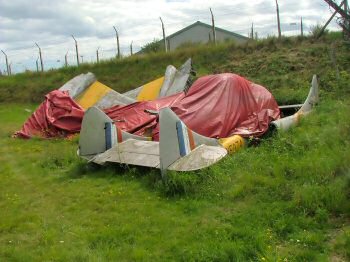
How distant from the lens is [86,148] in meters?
8.44

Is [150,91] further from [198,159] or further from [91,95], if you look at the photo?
[198,159]

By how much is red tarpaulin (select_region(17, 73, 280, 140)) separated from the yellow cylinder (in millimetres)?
398

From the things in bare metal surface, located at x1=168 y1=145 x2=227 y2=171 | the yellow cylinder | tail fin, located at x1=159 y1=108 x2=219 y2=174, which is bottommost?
the yellow cylinder

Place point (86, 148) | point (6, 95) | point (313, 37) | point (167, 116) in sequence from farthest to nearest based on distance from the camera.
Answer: point (6, 95)
point (313, 37)
point (86, 148)
point (167, 116)

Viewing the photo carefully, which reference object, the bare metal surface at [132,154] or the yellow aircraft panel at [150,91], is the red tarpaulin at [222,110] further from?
the yellow aircraft panel at [150,91]

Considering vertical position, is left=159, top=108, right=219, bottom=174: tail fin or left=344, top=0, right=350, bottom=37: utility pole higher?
left=344, top=0, right=350, bottom=37: utility pole

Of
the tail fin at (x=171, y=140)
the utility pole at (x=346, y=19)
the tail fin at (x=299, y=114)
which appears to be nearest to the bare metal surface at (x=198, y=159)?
the tail fin at (x=171, y=140)

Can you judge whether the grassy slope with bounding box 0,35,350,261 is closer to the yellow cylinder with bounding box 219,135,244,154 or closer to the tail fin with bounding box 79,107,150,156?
the yellow cylinder with bounding box 219,135,244,154

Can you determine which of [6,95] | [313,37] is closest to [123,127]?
[313,37]

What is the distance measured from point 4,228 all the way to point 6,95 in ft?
59.6

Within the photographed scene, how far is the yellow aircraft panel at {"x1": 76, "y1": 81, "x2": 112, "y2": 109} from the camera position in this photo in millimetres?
14672

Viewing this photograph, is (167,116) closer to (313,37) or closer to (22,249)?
(22,249)

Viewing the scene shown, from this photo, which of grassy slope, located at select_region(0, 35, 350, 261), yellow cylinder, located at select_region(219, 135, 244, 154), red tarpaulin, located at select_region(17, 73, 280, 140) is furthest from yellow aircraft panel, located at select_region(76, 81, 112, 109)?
yellow cylinder, located at select_region(219, 135, 244, 154)

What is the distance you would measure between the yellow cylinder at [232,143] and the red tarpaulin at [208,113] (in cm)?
40
